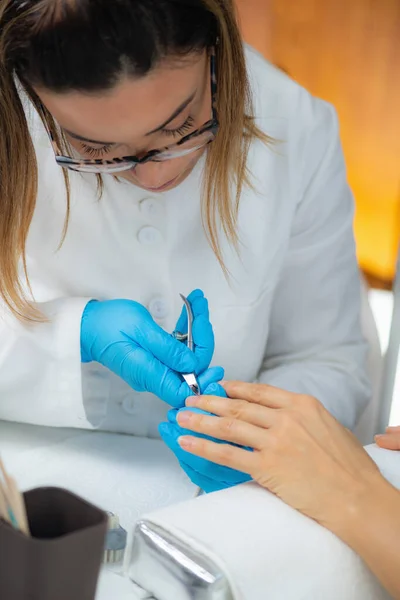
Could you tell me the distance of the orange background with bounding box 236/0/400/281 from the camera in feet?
6.68

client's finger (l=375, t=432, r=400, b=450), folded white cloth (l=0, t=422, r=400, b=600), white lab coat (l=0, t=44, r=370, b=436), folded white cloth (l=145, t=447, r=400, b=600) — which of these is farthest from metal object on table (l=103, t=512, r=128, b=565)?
client's finger (l=375, t=432, r=400, b=450)

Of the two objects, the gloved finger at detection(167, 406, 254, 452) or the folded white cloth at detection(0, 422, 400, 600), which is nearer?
the folded white cloth at detection(0, 422, 400, 600)

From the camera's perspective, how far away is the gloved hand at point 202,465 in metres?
1.30

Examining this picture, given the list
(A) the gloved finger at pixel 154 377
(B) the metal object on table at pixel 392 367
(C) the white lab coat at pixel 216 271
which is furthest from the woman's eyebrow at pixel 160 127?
(B) the metal object on table at pixel 392 367

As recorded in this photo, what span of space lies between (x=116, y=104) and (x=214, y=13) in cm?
23

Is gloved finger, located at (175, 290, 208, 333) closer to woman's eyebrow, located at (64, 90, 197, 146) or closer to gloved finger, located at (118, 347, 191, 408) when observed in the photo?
gloved finger, located at (118, 347, 191, 408)

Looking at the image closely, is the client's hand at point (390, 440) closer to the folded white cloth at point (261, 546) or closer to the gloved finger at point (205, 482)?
the folded white cloth at point (261, 546)

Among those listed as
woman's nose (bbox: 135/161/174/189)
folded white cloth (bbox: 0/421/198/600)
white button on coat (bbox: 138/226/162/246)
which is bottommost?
folded white cloth (bbox: 0/421/198/600)

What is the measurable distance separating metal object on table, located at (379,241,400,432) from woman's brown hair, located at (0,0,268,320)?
0.49 metres

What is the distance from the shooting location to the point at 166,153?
4.07ft

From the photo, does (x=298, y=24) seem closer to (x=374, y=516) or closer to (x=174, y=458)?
(x=174, y=458)

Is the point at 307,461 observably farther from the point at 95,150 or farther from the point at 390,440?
the point at 95,150

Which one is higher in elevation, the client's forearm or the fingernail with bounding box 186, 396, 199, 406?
the fingernail with bounding box 186, 396, 199, 406

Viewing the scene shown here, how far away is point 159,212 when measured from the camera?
1487 mm
